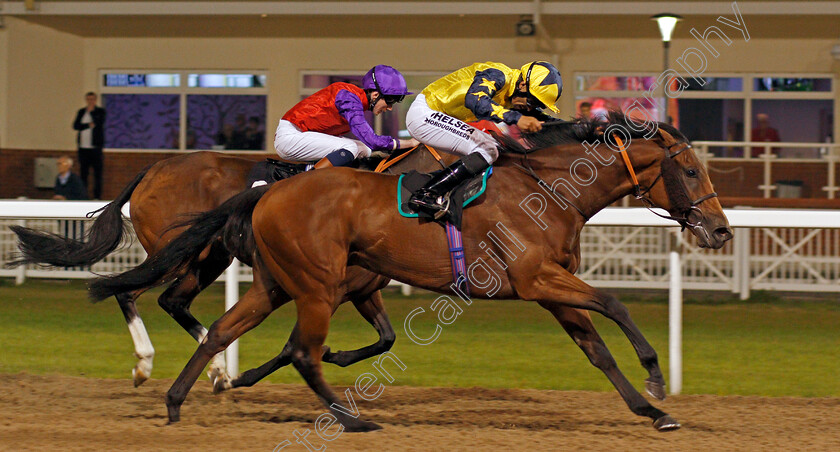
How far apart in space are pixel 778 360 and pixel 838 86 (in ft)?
23.1

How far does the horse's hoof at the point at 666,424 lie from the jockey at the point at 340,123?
187cm

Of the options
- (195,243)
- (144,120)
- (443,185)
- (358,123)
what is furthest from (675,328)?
(144,120)

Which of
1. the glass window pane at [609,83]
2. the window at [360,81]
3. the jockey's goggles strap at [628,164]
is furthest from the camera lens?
the window at [360,81]

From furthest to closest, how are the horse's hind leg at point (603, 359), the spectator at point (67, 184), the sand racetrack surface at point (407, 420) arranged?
the spectator at point (67, 184), the horse's hind leg at point (603, 359), the sand racetrack surface at point (407, 420)

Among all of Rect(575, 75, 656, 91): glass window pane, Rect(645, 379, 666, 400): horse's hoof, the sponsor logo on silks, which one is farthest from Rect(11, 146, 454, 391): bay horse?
Rect(575, 75, 656, 91): glass window pane

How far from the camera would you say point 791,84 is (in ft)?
39.5

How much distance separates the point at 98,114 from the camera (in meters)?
11.1

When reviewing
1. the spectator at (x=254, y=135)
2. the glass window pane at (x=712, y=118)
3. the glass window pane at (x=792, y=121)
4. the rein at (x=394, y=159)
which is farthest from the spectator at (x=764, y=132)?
the rein at (x=394, y=159)

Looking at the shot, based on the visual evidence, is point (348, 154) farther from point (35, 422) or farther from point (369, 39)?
point (369, 39)

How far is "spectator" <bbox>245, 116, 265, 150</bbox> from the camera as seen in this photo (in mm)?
12672

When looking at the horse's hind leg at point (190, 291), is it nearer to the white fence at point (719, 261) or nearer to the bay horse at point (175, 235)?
the bay horse at point (175, 235)

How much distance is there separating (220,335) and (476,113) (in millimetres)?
1451

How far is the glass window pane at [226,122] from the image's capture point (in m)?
12.7

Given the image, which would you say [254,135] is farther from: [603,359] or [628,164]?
[603,359]
